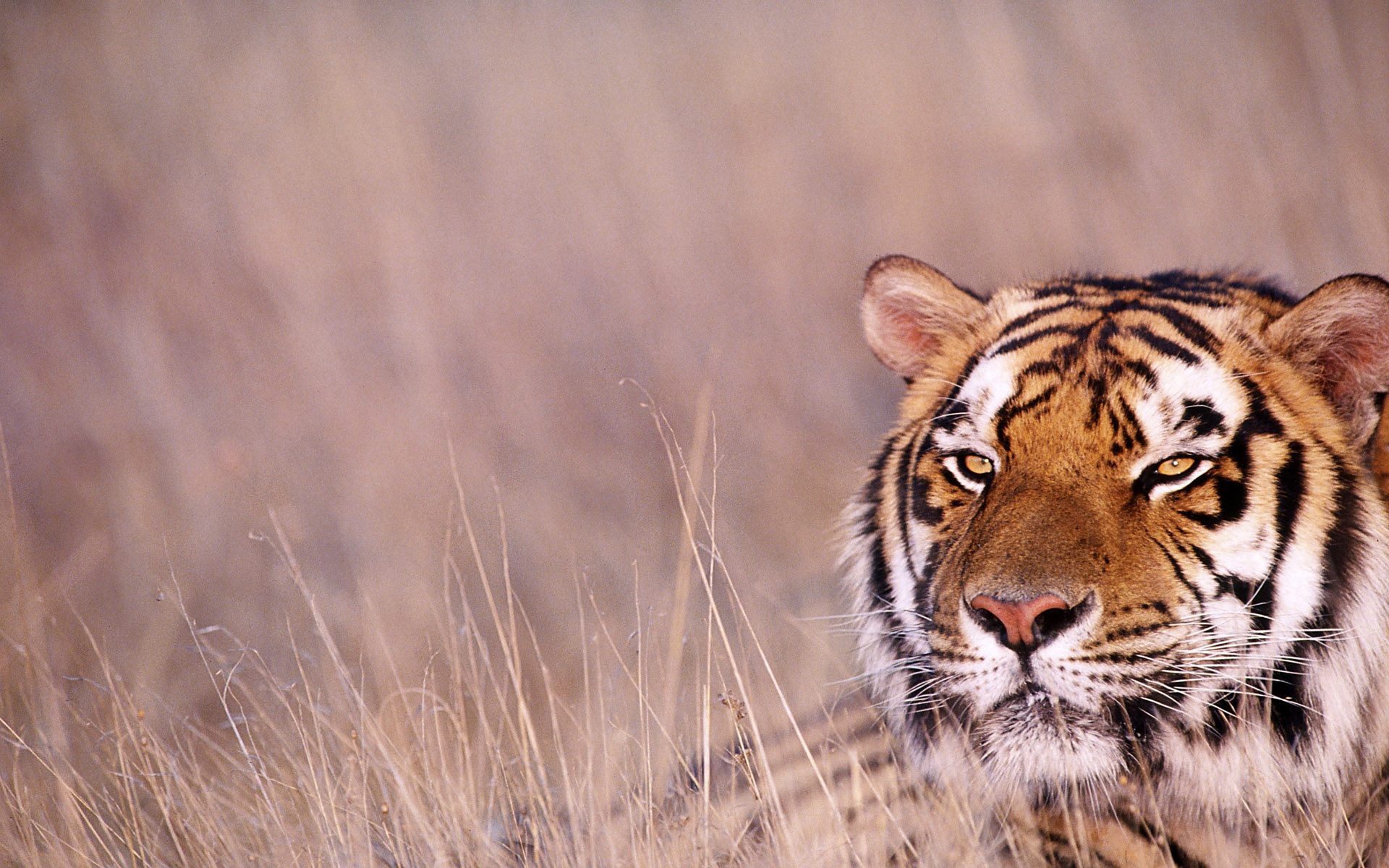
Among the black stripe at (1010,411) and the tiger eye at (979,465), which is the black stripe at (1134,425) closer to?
the black stripe at (1010,411)

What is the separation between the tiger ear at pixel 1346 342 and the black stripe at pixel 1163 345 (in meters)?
0.18

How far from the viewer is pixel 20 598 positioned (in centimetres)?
418

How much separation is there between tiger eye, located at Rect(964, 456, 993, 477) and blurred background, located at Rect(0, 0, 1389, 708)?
2411 mm

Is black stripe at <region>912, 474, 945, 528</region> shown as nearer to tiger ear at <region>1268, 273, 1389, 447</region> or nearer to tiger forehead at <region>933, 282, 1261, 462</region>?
tiger forehead at <region>933, 282, 1261, 462</region>

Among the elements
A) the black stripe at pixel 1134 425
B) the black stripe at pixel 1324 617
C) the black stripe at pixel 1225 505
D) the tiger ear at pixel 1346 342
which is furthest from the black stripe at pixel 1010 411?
the black stripe at pixel 1324 617

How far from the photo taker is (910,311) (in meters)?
3.21

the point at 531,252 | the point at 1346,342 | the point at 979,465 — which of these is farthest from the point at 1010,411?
the point at 531,252

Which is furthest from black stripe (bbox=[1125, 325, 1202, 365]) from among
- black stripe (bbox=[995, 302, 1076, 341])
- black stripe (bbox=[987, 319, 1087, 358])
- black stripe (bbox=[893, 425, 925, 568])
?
black stripe (bbox=[893, 425, 925, 568])

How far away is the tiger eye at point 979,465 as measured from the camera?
2768 mm

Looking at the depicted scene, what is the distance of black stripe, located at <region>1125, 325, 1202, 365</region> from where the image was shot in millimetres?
2676

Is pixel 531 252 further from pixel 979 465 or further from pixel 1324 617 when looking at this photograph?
pixel 1324 617

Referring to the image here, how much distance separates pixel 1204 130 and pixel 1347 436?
520 centimetres

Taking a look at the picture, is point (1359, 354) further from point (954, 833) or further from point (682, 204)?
point (682, 204)

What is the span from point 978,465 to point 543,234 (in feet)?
16.5
